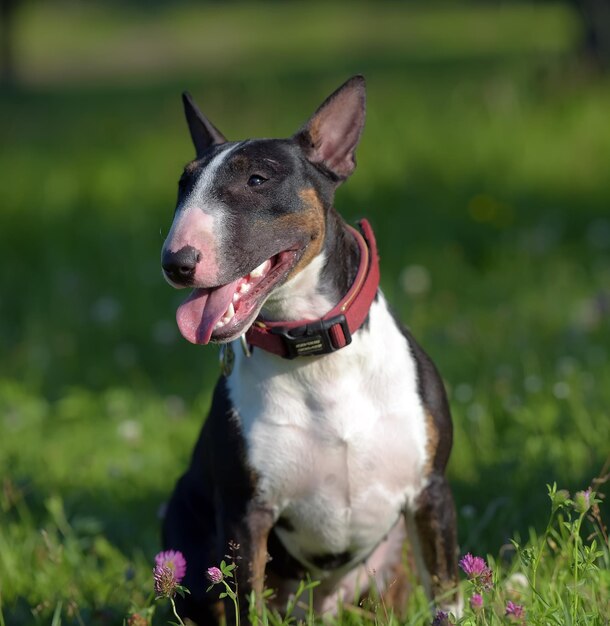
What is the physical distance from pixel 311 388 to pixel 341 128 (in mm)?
750

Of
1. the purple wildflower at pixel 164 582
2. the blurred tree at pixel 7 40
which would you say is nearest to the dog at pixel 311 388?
the purple wildflower at pixel 164 582

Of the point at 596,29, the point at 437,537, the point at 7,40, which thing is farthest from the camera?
the point at 7,40

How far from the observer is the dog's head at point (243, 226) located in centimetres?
272

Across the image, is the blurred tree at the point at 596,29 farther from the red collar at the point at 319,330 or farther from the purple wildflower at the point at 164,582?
the purple wildflower at the point at 164,582

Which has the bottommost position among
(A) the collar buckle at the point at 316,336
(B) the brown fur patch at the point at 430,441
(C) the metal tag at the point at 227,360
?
(B) the brown fur patch at the point at 430,441

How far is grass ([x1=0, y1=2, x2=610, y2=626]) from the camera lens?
389cm

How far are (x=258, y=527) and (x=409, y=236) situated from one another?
426 centimetres

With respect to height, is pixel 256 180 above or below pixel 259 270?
above

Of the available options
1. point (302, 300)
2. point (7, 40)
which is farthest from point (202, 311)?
point (7, 40)

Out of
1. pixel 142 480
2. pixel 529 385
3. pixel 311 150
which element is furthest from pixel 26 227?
pixel 311 150

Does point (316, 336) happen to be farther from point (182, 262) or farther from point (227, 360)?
point (182, 262)

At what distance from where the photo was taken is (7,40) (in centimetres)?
2431

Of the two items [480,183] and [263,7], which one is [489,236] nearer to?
[480,183]

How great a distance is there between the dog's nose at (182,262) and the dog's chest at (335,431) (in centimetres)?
49
